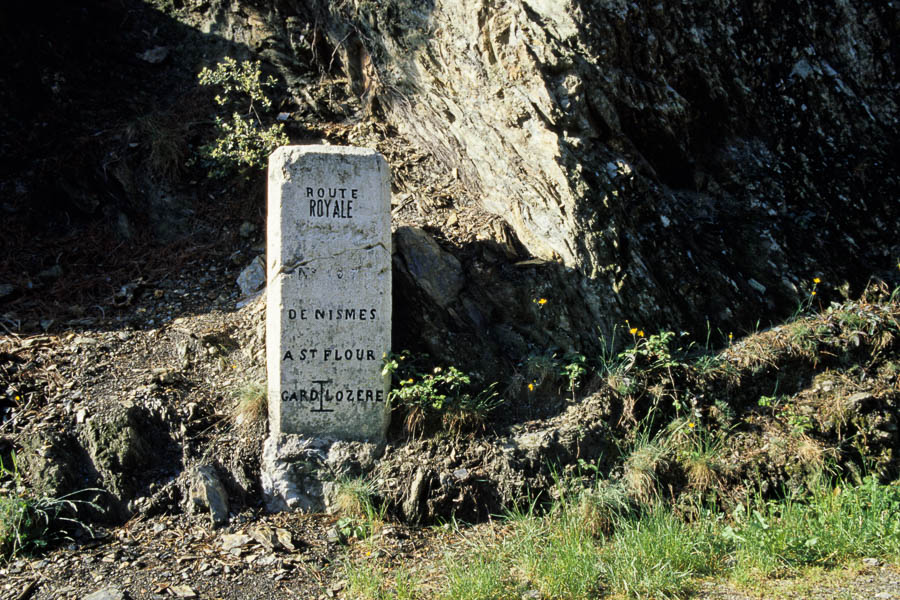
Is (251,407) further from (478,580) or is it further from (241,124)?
(241,124)

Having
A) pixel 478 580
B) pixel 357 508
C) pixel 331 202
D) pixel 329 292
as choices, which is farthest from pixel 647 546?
pixel 331 202

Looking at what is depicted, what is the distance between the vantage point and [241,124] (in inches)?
249

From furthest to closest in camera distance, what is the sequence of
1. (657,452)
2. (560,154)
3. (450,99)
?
(450,99)
(560,154)
(657,452)

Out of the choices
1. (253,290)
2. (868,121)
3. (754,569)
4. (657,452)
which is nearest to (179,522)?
(253,290)

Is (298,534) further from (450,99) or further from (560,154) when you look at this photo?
(450,99)

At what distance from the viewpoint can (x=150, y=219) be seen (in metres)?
6.34

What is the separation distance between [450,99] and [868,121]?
11.1 ft

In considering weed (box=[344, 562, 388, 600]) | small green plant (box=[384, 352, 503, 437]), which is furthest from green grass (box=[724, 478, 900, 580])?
weed (box=[344, 562, 388, 600])

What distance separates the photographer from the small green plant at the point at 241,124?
249 inches

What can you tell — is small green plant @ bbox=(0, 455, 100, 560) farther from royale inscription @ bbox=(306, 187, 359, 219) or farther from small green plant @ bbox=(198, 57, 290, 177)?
small green plant @ bbox=(198, 57, 290, 177)

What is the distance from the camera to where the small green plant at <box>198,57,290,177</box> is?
20.7 ft

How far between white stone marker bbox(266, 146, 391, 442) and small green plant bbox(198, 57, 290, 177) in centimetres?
177

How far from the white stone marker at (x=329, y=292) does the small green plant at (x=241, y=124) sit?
1.77 meters

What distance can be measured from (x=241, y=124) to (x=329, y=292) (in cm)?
239
